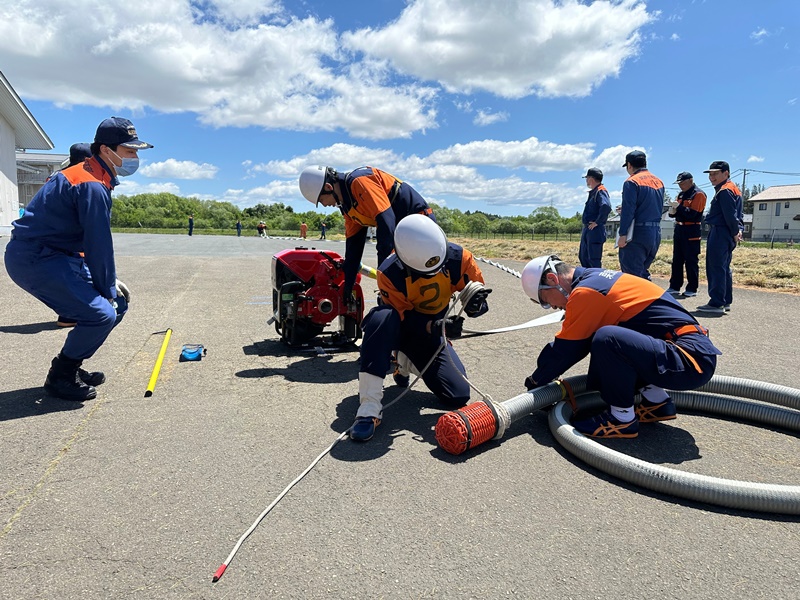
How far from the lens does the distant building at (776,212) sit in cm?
6912

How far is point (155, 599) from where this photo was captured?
2.01 m

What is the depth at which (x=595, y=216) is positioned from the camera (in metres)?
9.81

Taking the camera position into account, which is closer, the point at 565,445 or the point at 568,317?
the point at 565,445

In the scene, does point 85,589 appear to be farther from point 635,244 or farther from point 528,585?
point 635,244

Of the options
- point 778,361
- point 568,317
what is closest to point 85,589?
point 568,317

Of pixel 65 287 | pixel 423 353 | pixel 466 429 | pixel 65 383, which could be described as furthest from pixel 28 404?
pixel 466 429

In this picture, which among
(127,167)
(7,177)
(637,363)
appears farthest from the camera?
(7,177)

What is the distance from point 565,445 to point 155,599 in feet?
7.71

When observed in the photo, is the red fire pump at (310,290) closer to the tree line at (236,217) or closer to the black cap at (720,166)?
the black cap at (720,166)

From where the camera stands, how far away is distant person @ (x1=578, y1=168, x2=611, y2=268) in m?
9.75

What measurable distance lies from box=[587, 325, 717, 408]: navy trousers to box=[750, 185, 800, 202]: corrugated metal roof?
3262 inches

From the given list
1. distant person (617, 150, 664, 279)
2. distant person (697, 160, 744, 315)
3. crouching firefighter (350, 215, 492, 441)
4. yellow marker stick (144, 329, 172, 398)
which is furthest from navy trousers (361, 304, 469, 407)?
distant person (697, 160, 744, 315)

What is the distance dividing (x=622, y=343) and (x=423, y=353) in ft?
4.84

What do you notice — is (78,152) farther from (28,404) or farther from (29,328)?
(28,404)
